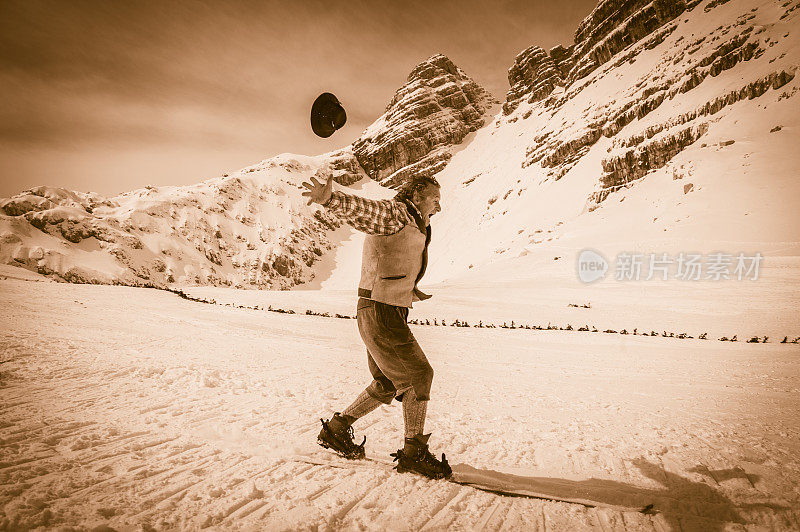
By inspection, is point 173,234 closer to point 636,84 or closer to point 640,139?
point 640,139

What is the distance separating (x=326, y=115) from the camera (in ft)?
11.8

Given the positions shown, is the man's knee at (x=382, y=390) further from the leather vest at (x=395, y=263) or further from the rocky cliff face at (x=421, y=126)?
the rocky cliff face at (x=421, y=126)

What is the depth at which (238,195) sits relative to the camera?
70625 mm

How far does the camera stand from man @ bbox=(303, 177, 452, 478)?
2.43m

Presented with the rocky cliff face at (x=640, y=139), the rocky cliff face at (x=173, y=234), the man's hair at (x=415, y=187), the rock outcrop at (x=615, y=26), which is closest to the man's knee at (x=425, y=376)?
the man's hair at (x=415, y=187)

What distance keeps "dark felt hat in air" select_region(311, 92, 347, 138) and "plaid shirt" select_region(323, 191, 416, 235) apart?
5.41ft

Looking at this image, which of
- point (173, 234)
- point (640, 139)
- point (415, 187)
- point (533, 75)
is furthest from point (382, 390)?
point (533, 75)

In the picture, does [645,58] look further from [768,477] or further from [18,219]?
[18,219]

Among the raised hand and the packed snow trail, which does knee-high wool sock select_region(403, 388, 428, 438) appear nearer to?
the packed snow trail

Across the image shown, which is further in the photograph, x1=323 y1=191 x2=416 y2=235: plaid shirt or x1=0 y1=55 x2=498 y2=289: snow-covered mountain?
x1=0 y1=55 x2=498 y2=289: snow-covered mountain

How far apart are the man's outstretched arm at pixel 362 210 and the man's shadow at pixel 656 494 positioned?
5.64 ft

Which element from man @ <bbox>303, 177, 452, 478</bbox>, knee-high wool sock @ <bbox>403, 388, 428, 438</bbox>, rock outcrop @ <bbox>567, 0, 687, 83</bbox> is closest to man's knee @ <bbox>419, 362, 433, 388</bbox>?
man @ <bbox>303, 177, 452, 478</bbox>

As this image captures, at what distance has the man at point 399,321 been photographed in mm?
2434

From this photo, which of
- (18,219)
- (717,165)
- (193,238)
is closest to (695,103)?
(717,165)
